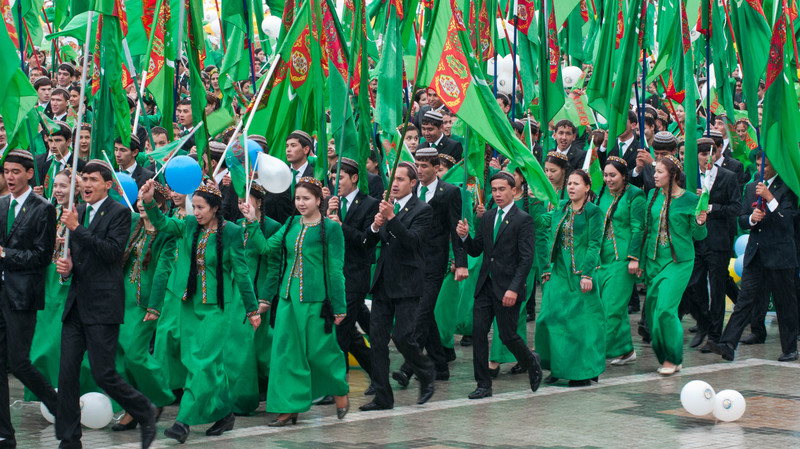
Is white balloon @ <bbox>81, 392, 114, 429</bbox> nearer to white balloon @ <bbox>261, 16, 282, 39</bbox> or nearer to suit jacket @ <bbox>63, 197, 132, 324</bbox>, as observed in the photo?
suit jacket @ <bbox>63, 197, 132, 324</bbox>

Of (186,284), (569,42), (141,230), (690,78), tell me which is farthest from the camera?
(569,42)

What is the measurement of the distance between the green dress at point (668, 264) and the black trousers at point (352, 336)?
9.80 feet

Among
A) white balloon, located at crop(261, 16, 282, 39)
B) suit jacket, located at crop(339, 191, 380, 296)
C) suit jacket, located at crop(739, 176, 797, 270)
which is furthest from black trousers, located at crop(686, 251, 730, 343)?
white balloon, located at crop(261, 16, 282, 39)

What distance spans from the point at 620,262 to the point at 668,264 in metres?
0.48

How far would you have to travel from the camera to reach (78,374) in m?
8.59

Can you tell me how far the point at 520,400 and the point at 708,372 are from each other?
2.37m

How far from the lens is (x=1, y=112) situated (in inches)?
364

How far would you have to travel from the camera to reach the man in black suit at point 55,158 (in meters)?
12.0

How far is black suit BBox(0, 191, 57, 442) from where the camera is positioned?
8.61m

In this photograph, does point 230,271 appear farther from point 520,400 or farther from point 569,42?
point 569,42

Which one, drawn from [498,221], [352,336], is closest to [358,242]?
[352,336]

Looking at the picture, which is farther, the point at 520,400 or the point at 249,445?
the point at 520,400

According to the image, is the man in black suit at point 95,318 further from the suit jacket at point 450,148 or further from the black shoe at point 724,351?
the black shoe at point 724,351

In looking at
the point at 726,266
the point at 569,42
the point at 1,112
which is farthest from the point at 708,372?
the point at 569,42
